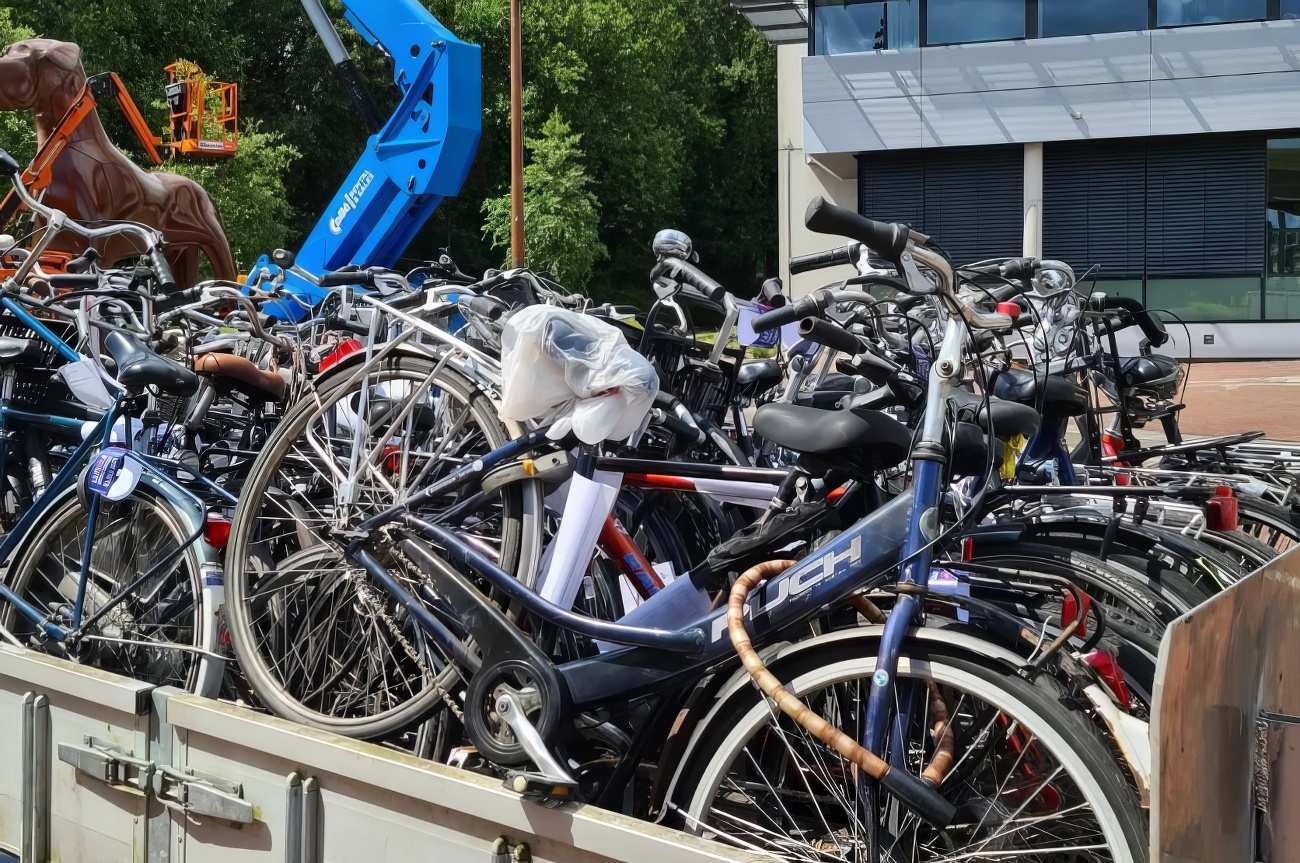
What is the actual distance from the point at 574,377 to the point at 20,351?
218 centimetres

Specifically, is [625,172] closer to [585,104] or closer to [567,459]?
[585,104]

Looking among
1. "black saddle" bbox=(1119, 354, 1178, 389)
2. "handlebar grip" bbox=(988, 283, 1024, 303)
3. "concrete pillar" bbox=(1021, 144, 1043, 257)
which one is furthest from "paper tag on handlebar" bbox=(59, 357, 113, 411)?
"concrete pillar" bbox=(1021, 144, 1043, 257)

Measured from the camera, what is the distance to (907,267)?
253 centimetres

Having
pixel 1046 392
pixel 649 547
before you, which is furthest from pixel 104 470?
pixel 1046 392

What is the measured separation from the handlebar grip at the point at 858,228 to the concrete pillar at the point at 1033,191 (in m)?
21.9

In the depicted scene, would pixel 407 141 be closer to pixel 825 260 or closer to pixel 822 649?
pixel 825 260

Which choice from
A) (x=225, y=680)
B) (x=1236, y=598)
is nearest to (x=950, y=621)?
(x=1236, y=598)

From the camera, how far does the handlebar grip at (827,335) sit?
2658 millimetres

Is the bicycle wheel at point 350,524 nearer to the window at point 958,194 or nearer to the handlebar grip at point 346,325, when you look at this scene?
the handlebar grip at point 346,325

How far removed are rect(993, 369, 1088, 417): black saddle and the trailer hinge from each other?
2501 millimetres

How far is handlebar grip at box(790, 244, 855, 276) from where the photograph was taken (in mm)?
2929

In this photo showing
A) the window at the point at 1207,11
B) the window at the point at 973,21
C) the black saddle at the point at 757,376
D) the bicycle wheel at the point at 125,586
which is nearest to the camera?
the bicycle wheel at the point at 125,586

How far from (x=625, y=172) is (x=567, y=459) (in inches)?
1367

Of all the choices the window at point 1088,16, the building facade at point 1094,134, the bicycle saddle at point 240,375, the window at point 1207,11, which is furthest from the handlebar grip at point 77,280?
the window at point 1207,11
